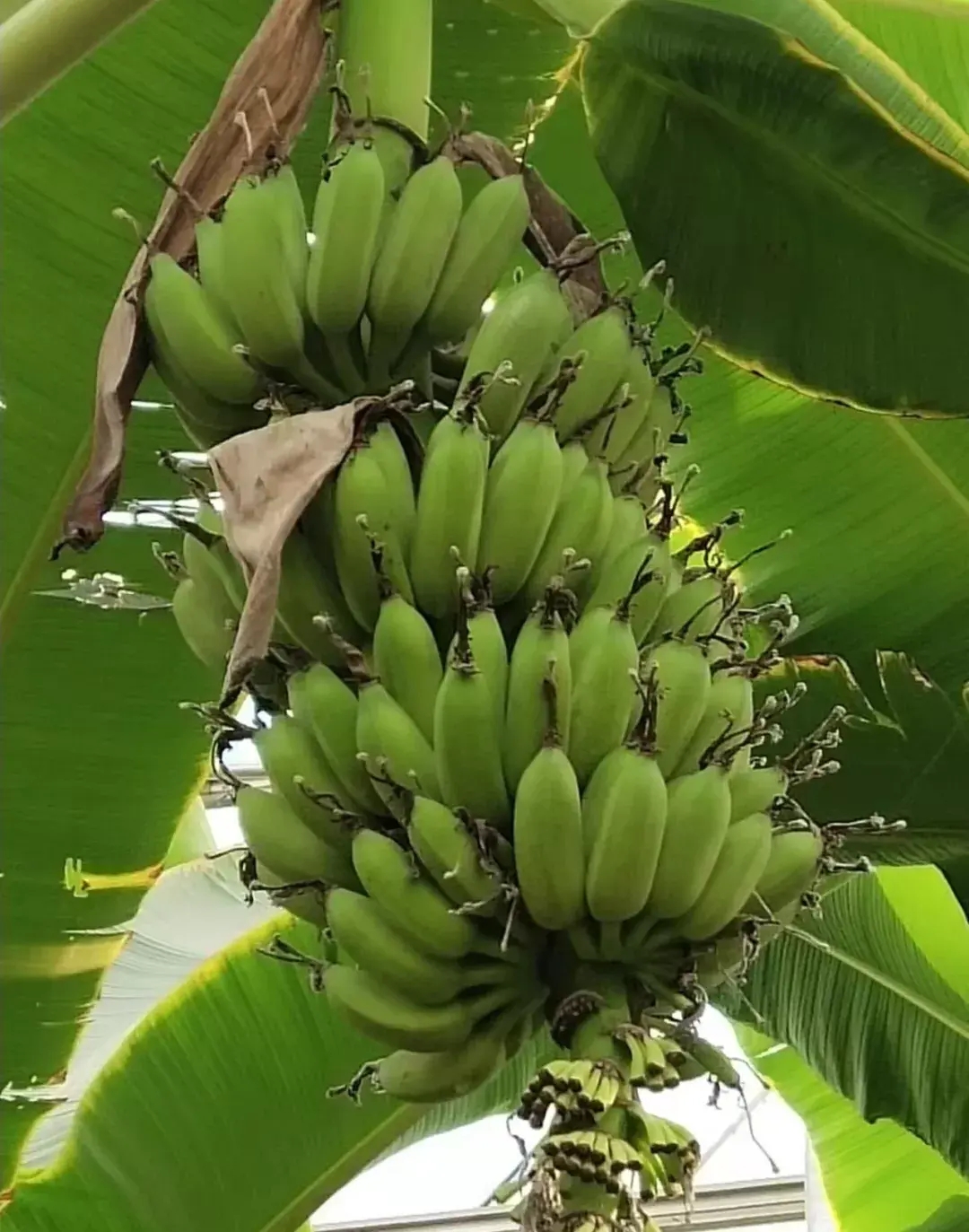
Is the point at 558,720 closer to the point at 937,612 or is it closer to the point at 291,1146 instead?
the point at 937,612

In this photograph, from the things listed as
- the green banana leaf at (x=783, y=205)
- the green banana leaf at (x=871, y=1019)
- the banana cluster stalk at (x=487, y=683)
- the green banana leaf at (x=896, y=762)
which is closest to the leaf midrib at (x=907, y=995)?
the green banana leaf at (x=871, y=1019)

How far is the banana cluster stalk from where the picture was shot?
560mm

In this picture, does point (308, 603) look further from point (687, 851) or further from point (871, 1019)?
point (871, 1019)

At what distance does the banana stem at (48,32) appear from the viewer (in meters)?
0.82

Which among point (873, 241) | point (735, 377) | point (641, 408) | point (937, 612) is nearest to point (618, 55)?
point (873, 241)

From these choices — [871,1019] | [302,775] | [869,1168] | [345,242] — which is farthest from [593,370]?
[869,1168]

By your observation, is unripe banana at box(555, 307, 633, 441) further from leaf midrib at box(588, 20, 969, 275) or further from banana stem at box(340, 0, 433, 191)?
leaf midrib at box(588, 20, 969, 275)

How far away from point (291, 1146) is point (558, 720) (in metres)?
0.88

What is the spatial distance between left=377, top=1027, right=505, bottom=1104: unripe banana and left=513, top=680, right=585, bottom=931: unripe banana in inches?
3.1

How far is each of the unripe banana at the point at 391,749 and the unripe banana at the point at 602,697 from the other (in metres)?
0.06

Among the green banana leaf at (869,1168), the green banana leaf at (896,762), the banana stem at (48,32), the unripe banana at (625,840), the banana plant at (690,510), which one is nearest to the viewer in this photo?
the unripe banana at (625,840)

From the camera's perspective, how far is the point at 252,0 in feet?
3.60

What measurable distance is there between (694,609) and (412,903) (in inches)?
7.9

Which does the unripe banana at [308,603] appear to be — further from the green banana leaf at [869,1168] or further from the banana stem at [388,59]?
the green banana leaf at [869,1168]
